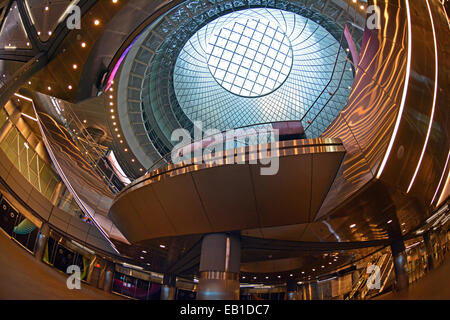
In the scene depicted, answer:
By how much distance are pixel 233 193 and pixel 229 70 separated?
103 feet

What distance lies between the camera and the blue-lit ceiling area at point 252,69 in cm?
3048

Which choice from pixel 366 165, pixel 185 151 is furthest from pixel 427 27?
pixel 185 151

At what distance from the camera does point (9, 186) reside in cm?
1561

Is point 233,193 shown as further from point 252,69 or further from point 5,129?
point 252,69

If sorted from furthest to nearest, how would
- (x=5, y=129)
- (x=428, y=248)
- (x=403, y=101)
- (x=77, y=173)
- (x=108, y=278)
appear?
(x=108, y=278), (x=5, y=129), (x=77, y=173), (x=428, y=248), (x=403, y=101)

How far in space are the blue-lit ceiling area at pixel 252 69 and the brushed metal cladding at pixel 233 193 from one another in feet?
68.7

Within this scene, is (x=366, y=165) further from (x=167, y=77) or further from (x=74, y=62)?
(x=167, y=77)

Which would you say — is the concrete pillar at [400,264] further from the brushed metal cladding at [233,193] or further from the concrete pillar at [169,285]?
the concrete pillar at [169,285]

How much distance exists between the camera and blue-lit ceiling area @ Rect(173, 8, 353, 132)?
3048 cm

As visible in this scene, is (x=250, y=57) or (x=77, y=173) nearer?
(x=77, y=173)

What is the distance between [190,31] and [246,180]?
59.0 ft

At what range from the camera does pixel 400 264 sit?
13461 mm

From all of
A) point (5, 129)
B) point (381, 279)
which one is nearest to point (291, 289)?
point (381, 279)

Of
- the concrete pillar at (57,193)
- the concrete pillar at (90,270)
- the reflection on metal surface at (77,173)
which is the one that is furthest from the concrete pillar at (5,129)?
the concrete pillar at (90,270)
